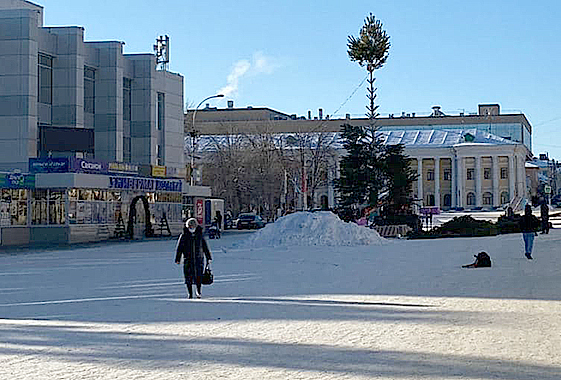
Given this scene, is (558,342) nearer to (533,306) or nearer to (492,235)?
(533,306)

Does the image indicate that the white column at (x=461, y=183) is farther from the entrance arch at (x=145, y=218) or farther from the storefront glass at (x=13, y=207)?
the storefront glass at (x=13, y=207)

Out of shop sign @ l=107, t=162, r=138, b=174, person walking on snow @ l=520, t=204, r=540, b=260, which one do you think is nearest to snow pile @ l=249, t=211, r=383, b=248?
person walking on snow @ l=520, t=204, r=540, b=260

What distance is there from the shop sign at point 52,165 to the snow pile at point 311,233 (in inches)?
580

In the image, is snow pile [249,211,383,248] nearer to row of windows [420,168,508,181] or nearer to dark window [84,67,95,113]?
dark window [84,67,95,113]

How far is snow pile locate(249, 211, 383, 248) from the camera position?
37344 millimetres

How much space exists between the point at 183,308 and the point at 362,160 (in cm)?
3924

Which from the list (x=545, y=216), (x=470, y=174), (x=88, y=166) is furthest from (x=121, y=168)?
(x=470, y=174)

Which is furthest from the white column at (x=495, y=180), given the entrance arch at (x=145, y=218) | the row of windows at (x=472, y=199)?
the entrance arch at (x=145, y=218)

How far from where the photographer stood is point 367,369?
32.0 ft

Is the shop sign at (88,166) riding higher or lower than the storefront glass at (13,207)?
higher

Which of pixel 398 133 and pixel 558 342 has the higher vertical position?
pixel 398 133

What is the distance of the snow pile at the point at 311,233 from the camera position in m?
37.3

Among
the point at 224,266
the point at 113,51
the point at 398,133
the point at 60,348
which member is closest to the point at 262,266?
the point at 224,266

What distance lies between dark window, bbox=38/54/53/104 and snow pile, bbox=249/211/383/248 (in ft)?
78.9
